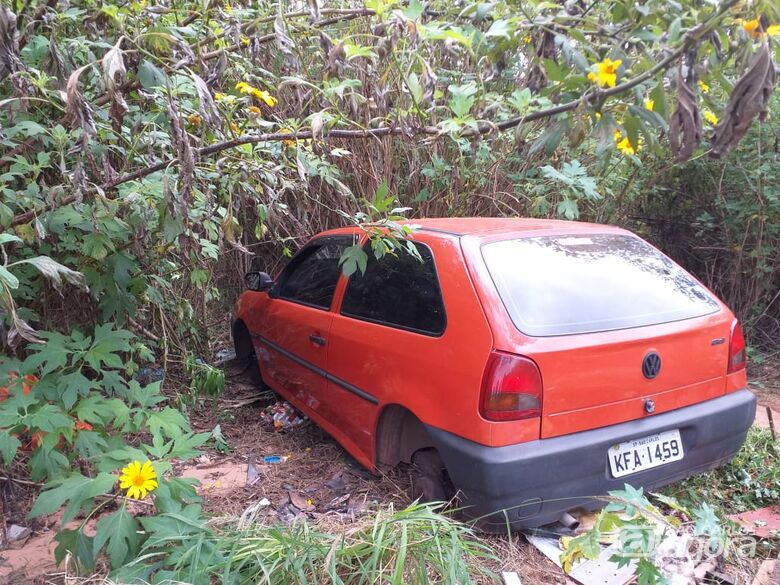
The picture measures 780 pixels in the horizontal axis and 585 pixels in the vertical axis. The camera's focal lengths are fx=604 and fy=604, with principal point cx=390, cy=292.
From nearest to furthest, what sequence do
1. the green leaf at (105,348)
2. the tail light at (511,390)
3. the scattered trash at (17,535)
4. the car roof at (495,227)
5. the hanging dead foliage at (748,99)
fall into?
the hanging dead foliage at (748,99) < the tail light at (511,390) < the green leaf at (105,348) < the scattered trash at (17,535) < the car roof at (495,227)

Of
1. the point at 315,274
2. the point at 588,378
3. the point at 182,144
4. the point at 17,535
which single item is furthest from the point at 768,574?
the point at 17,535

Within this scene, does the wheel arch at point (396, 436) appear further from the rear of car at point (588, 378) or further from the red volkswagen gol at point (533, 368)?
the rear of car at point (588, 378)

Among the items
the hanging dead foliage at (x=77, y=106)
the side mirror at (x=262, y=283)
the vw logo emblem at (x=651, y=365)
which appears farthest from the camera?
the side mirror at (x=262, y=283)

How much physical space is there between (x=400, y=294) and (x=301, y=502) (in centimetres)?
124

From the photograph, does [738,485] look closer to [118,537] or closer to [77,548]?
[118,537]

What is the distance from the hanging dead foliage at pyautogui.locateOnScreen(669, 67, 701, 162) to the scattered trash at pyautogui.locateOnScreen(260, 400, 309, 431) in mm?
3491

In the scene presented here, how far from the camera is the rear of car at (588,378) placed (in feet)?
8.10

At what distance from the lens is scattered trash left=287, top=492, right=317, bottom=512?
319 cm

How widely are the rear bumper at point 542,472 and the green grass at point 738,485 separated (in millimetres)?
475

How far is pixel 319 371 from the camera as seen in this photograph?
3.76 m

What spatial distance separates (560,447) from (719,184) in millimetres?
4707

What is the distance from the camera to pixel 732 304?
643 centimetres

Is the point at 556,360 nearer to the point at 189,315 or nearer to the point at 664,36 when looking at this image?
the point at 664,36

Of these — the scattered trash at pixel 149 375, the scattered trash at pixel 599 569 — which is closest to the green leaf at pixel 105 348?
the scattered trash at pixel 149 375
